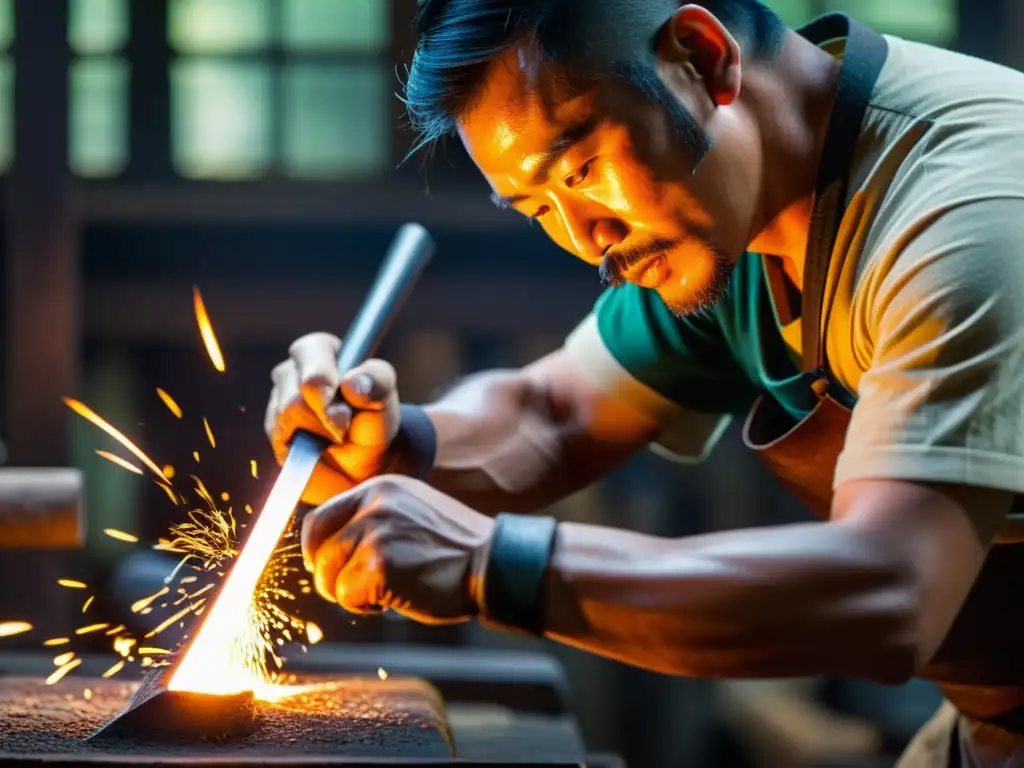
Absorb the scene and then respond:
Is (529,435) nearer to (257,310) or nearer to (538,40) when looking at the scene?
(538,40)

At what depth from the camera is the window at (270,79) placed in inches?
175

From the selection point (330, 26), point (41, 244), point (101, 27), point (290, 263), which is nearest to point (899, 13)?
point (330, 26)

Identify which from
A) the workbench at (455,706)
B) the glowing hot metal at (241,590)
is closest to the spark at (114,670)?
the workbench at (455,706)

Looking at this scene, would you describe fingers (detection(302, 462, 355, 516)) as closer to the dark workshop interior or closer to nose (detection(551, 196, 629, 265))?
nose (detection(551, 196, 629, 265))

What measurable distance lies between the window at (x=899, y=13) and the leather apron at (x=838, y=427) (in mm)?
2914

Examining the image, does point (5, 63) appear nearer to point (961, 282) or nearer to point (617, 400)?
point (617, 400)

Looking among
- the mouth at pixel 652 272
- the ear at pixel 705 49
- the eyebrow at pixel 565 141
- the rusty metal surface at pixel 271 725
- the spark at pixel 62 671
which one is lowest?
the spark at pixel 62 671

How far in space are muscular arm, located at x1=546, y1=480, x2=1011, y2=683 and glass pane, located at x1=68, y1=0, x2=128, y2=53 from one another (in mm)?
3802

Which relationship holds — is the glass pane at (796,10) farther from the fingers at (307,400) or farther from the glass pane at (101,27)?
the fingers at (307,400)

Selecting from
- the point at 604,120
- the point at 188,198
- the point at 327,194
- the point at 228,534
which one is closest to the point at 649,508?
the point at 327,194

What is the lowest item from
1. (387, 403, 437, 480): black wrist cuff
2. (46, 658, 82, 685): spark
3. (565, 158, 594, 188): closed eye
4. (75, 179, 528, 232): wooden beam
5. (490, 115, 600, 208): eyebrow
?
(46, 658, 82, 685): spark

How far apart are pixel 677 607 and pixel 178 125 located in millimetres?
3733

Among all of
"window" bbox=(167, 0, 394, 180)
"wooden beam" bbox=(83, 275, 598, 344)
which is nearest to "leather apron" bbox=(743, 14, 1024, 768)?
"wooden beam" bbox=(83, 275, 598, 344)

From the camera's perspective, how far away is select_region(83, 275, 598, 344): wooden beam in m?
4.39
